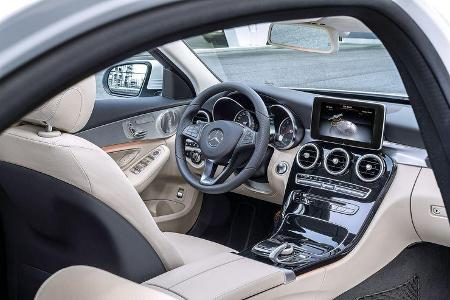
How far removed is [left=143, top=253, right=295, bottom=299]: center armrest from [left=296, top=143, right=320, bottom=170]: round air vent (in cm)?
64

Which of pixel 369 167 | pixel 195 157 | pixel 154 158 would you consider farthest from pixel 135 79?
pixel 369 167

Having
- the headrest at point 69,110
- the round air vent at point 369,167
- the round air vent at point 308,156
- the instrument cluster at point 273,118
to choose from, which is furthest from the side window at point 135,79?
the headrest at point 69,110

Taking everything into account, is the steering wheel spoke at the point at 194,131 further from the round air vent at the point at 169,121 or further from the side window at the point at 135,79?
the side window at the point at 135,79

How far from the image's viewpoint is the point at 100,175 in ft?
5.66

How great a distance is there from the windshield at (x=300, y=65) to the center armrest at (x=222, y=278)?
790 mm

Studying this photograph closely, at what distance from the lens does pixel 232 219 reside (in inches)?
123

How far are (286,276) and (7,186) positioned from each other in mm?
869

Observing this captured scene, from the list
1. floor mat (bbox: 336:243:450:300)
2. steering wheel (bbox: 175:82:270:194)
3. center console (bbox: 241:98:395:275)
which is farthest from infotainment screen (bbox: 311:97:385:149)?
floor mat (bbox: 336:243:450:300)

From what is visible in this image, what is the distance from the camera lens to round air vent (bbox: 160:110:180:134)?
10.1ft

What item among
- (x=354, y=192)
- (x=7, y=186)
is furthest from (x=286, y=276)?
(x=7, y=186)

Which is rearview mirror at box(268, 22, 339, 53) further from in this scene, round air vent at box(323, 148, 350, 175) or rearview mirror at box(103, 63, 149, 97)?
rearview mirror at box(103, 63, 149, 97)

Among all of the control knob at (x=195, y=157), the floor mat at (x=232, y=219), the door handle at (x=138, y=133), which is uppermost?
the door handle at (x=138, y=133)

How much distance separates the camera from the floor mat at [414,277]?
8.04 feet

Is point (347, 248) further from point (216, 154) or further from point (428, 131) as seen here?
point (428, 131)
